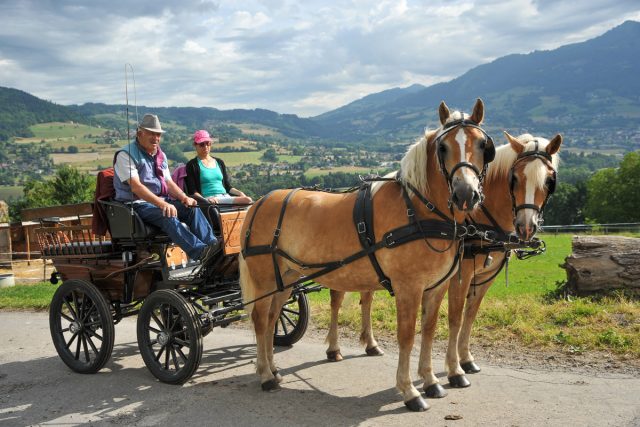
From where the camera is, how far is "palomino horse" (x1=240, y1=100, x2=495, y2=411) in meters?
4.41

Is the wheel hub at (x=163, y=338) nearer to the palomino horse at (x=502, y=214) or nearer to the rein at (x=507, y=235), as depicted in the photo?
the palomino horse at (x=502, y=214)

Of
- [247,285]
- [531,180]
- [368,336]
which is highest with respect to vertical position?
[531,180]

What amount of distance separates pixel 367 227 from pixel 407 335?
103 centimetres

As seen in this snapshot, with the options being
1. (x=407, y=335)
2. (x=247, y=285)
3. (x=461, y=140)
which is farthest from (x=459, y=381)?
(x=461, y=140)

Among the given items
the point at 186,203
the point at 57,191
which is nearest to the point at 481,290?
the point at 186,203

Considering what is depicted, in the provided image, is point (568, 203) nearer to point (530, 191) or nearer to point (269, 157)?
point (269, 157)

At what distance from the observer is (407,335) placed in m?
4.79

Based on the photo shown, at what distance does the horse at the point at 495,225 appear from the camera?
5023 millimetres

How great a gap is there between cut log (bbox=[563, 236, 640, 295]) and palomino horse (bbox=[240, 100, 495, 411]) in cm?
477

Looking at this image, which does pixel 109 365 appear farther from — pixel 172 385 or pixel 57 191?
pixel 57 191

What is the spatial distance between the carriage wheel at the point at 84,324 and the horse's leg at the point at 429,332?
138 inches

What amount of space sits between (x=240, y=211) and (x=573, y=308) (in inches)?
185

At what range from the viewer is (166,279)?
6.05 meters

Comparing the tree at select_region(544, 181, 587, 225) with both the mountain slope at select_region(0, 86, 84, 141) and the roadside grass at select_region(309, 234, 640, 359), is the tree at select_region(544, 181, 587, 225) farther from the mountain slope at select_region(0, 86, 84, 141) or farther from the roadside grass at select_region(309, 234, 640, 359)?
the mountain slope at select_region(0, 86, 84, 141)
